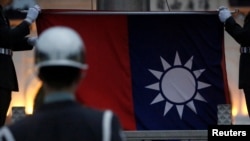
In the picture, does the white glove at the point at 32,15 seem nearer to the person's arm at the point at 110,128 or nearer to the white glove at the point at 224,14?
the white glove at the point at 224,14

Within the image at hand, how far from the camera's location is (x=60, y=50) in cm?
233

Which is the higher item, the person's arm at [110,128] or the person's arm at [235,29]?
the person's arm at [110,128]

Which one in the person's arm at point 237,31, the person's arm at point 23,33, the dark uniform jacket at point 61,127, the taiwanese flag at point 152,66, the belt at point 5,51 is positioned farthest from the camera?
the taiwanese flag at point 152,66

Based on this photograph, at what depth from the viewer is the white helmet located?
2.33 meters

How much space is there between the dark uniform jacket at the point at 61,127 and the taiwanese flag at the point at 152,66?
426 cm

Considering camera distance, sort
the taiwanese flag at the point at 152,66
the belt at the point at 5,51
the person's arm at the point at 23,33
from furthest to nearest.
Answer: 1. the taiwanese flag at the point at 152,66
2. the belt at the point at 5,51
3. the person's arm at the point at 23,33

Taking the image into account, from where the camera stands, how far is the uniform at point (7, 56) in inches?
237

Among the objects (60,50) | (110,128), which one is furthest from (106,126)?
(60,50)

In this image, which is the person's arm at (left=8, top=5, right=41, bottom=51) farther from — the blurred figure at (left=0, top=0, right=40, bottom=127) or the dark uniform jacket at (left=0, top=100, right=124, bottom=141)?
the dark uniform jacket at (left=0, top=100, right=124, bottom=141)

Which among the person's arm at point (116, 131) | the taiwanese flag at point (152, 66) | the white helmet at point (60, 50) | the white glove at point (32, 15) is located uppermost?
the white helmet at point (60, 50)

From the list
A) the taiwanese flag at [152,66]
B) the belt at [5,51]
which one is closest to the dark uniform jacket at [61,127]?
the belt at [5,51]

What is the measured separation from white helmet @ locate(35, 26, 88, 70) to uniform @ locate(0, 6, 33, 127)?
3.68m

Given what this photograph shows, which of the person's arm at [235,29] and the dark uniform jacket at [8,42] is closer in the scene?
the dark uniform jacket at [8,42]

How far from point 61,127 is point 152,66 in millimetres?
4386
